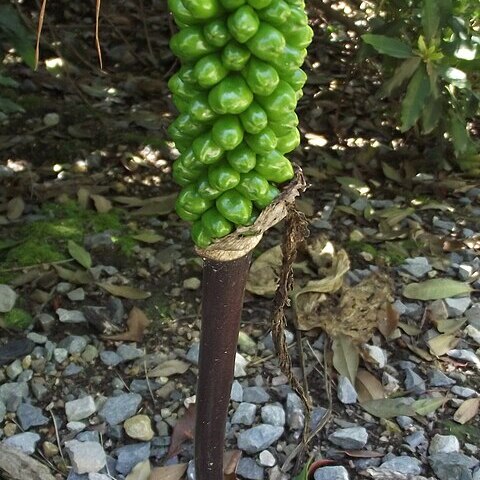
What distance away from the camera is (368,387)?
8.21 ft

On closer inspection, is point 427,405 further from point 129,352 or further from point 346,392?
point 129,352

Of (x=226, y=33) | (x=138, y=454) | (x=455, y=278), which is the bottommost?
(x=138, y=454)

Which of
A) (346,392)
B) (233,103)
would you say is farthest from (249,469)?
(233,103)

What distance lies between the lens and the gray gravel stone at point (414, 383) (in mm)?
2514

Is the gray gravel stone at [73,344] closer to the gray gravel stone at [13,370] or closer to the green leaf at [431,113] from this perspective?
the gray gravel stone at [13,370]

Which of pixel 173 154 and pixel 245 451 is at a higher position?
pixel 173 154

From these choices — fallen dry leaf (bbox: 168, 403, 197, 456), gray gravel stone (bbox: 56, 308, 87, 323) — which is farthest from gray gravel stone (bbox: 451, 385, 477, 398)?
gray gravel stone (bbox: 56, 308, 87, 323)

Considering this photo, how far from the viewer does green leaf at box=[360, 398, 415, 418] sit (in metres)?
2.41

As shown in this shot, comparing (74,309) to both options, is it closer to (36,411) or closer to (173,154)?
(36,411)

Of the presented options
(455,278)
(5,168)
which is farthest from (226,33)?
(5,168)

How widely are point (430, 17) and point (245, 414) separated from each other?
1.50 meters

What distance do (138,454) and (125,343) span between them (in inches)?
17.3

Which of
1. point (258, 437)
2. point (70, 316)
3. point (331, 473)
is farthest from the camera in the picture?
point (70, 316)

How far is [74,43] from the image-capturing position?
4.23 meters
